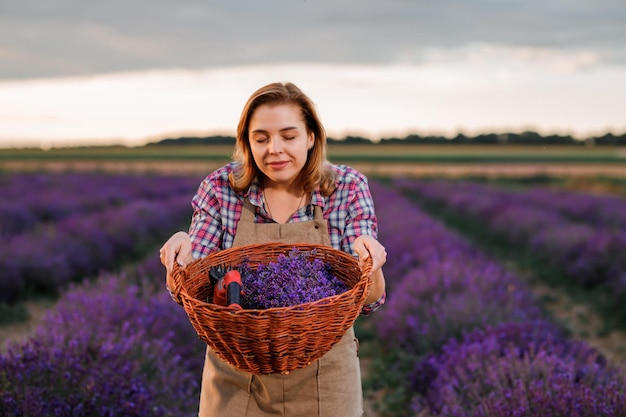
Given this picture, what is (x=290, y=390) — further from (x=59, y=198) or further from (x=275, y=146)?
(x=59, y=198)

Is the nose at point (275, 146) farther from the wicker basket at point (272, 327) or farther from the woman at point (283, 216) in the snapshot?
the wicker basket at point (272, 327)

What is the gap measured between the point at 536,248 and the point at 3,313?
709 centimetres

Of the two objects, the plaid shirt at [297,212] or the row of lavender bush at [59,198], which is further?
the row of lavender bush at [59,198]

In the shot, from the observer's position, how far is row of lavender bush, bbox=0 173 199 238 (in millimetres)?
9742

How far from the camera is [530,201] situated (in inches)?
555

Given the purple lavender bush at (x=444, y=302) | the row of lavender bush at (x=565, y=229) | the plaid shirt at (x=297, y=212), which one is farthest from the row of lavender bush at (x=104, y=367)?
the row of lavender bush at (x=565, y=229)

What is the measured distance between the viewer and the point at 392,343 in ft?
15.5

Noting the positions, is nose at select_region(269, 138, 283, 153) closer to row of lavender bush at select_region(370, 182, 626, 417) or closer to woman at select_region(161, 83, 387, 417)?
woman at select_region(161, 83, 387, 417)

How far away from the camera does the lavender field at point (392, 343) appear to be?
2678 millimetres

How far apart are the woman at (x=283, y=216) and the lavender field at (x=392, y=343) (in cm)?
99

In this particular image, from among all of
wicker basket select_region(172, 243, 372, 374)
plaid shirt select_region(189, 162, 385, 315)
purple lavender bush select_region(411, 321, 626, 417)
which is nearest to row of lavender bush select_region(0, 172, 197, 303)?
purple lavender bush select_region(411, 321, 626, 417)

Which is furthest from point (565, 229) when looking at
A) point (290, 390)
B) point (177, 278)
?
point (177, 278)

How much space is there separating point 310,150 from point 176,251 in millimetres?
601

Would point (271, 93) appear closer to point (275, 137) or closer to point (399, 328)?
point (275, 137)
